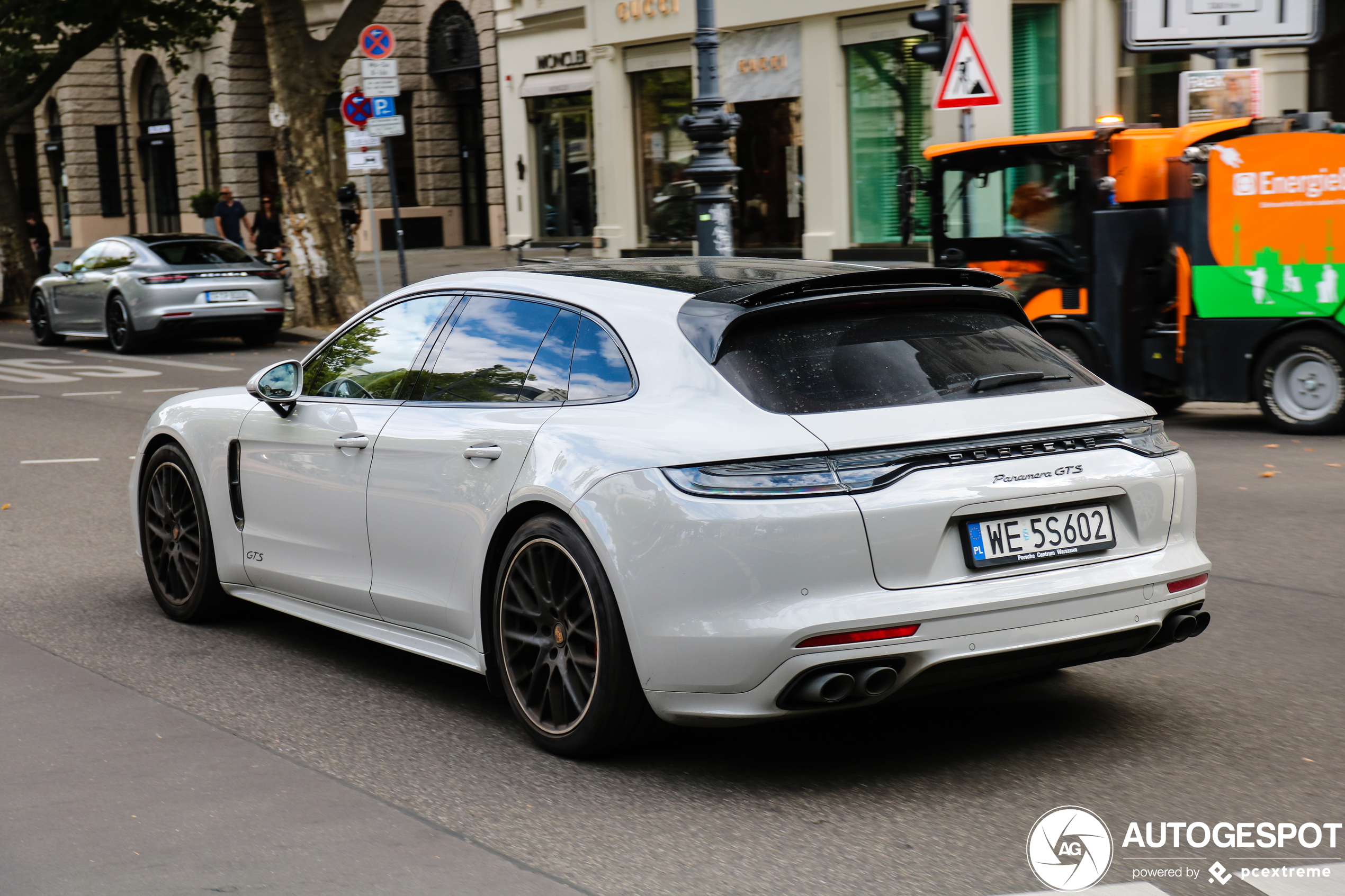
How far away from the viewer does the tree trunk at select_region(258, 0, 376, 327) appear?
2197cm

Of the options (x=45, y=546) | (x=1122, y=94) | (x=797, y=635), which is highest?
(x=1122, y=94)

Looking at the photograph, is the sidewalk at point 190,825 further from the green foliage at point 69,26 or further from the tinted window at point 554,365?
the green foliage at point 69,26

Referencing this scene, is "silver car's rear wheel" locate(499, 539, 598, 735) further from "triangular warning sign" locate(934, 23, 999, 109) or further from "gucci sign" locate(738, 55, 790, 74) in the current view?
"gucci sign" locate(738, 55, 790, 74)

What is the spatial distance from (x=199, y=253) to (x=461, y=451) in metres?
17.4

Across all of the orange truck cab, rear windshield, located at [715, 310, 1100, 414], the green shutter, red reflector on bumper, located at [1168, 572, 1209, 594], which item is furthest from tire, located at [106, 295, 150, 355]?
red reflector on bumper, located at [1168, 572, 1209, 594]

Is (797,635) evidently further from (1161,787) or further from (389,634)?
(389,634)

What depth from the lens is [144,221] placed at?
50.4 meters

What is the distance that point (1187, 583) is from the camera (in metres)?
4.64

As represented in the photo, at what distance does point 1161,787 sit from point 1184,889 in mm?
712

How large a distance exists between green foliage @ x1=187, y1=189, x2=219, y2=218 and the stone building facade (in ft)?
2.60

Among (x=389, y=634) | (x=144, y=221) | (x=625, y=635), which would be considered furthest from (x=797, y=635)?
(x=144, y=221)

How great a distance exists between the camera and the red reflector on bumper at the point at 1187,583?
4.59 m

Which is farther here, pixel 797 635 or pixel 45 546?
pixel 45 546

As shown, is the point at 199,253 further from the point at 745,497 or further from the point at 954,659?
the point at 954,659
